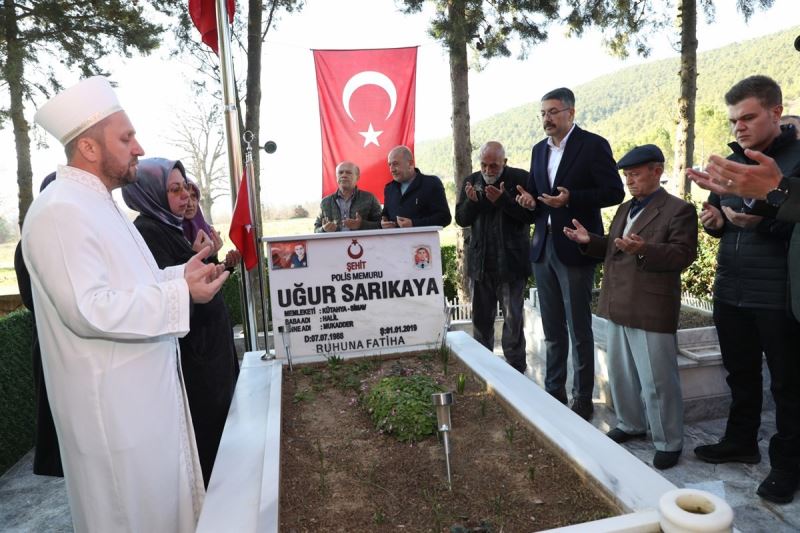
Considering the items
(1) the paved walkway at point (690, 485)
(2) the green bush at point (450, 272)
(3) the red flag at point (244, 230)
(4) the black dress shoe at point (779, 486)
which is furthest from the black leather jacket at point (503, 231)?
(2) the green bush at point (450, 272)

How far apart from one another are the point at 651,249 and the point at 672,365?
733mm

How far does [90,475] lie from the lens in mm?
1963

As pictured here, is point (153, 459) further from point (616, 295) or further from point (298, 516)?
point (616, 295)

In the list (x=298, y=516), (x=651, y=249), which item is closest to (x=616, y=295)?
(x=651, y=249)

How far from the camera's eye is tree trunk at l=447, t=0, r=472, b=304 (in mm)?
7207

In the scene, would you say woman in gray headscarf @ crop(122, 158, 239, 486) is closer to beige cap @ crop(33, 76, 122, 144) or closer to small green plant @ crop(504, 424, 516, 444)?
beige cap @ crop(33, 76, 122, 144)

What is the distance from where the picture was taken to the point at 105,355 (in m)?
1.96

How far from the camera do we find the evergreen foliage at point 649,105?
206 feet

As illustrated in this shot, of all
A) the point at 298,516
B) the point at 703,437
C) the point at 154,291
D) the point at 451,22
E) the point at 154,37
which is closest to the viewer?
the point at 298,516

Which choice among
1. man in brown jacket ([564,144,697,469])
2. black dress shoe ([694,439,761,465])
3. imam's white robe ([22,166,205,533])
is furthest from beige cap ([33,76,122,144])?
black dress shoe ([694,439,761,465])

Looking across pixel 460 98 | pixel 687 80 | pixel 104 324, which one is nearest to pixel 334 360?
pixel 104 324

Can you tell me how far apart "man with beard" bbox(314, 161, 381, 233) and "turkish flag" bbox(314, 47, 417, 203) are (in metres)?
0.83

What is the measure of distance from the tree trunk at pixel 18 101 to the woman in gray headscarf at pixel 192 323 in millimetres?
6239

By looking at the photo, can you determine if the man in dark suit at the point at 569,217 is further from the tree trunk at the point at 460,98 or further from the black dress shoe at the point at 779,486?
the tree trunk at the point at 460,98
